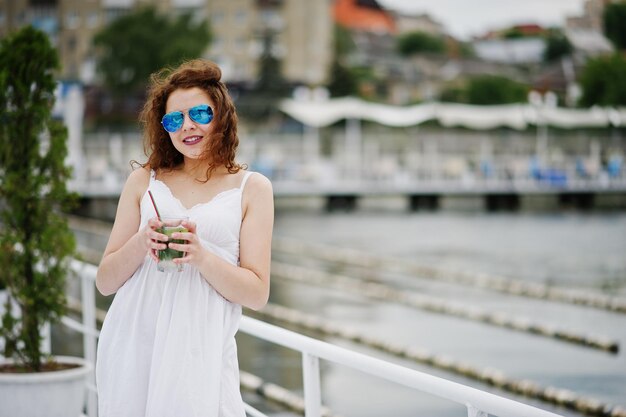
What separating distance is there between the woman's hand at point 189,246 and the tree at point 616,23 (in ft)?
516

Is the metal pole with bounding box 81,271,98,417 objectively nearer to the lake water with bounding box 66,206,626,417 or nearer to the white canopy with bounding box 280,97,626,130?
the lake water with bounding box 66,206,626,417

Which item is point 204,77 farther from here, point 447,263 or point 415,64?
point 415,64

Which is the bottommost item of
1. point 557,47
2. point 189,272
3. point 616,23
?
point 189,272

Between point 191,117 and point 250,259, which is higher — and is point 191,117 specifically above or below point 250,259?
above

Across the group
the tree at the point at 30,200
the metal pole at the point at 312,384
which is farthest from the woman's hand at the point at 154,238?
the tree at the point at 30,200

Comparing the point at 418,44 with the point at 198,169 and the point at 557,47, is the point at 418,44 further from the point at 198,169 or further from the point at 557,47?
the point at 198,169

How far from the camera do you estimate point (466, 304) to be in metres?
16.4

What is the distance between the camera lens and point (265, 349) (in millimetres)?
11742

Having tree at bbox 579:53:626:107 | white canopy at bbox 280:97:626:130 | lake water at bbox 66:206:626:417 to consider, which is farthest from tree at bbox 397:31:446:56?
lake water at bbox 66:206:626:417

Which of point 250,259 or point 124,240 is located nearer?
point 250,259

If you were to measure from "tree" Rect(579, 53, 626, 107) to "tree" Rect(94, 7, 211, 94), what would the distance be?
34.7 metres

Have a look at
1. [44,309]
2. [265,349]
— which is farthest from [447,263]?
[44,309]

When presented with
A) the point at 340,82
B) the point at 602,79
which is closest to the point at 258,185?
the point at 340,82

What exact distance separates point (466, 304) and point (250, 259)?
13750 mm
